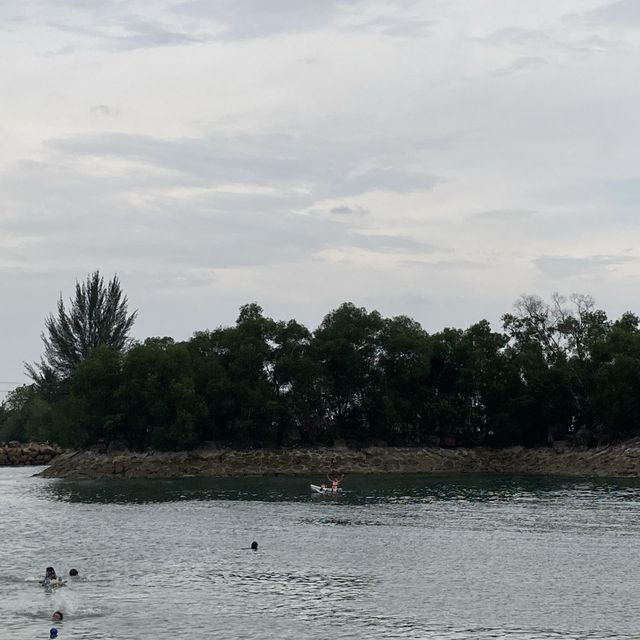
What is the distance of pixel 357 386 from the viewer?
153m

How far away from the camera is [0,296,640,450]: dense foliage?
140 m

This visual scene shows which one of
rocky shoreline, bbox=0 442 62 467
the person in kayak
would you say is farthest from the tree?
the person in kayak

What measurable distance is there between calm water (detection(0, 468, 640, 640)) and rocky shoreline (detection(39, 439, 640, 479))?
31.3 metres

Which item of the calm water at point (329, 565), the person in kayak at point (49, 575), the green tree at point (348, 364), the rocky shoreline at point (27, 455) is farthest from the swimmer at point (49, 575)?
the rocky shoreline at point (27, 455)

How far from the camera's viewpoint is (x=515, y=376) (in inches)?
5965

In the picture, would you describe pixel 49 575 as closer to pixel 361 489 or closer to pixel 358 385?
pixel 361 489

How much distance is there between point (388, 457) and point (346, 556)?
8336 cm

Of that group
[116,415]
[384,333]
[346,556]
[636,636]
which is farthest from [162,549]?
[384,333]

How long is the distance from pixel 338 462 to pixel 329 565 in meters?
83.5

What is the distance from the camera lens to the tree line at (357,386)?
14038cm

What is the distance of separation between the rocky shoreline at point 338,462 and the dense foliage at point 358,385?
3.23 meters

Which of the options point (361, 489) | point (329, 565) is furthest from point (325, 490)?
point (329, 565)

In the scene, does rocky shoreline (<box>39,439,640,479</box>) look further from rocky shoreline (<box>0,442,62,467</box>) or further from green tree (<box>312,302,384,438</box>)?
rocky shoreline (<box>0,442,62,467</box>)

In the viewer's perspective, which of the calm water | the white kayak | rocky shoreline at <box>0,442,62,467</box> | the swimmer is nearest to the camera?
the calm water
